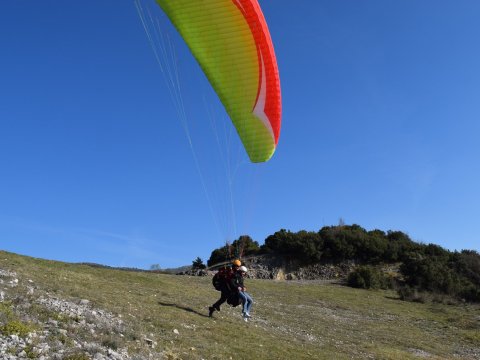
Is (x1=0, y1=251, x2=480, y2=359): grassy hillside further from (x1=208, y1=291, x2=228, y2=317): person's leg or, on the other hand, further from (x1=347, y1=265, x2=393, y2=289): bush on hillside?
(x1=347, y1=265, x2=393, y2=289): bush on hillside

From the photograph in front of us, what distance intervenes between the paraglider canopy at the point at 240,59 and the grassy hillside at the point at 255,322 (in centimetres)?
456

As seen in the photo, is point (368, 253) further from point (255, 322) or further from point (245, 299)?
point (245, 299)

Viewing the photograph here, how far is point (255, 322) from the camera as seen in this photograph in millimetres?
13742

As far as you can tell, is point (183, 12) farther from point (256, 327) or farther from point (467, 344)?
point (467, 344)

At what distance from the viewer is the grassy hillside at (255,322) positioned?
858 centimetres

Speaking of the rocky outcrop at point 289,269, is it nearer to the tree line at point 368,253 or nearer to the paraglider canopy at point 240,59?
the tree line at point 368,253

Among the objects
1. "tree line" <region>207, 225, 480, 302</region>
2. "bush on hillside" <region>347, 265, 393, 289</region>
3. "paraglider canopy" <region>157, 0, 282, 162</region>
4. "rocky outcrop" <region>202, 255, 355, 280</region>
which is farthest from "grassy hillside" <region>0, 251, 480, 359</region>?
"rocky outcrop" <region>202, 255, 355, 280</region>

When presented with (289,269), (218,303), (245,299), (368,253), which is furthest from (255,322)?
(368,253)

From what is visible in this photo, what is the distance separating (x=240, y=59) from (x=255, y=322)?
7111 mm

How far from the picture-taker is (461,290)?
3089 centimetres

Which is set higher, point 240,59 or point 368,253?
point 240,59

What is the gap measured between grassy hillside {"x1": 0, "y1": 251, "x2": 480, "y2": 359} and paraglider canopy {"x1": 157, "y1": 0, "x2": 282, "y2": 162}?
15.0ft

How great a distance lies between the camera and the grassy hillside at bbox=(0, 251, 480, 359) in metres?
8.58

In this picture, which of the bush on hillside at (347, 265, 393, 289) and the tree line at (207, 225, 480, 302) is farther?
the tree line at (207, 225, 480, 302)
